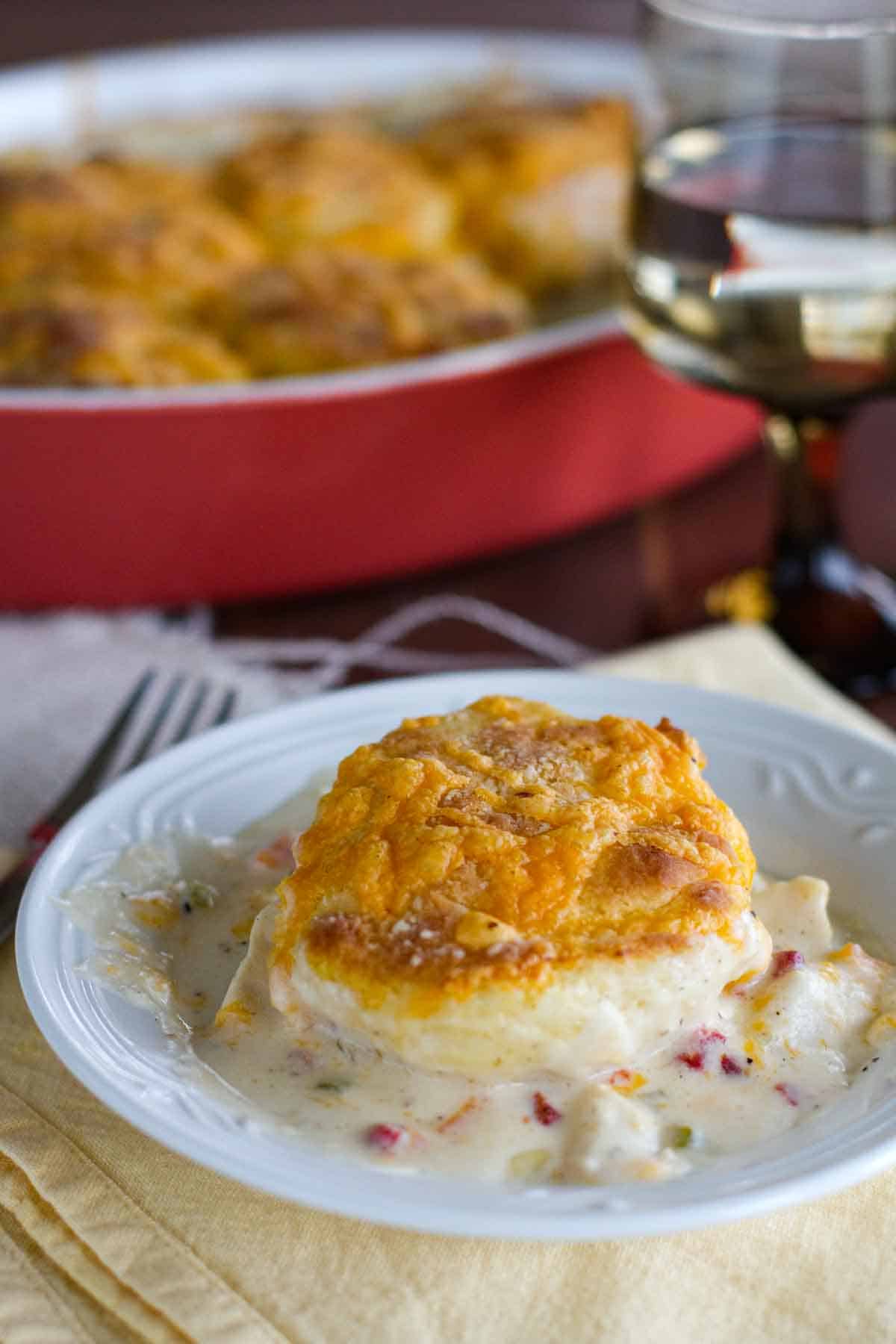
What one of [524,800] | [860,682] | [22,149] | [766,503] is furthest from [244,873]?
[22,149]

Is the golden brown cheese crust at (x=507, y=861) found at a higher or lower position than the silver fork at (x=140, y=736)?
higher

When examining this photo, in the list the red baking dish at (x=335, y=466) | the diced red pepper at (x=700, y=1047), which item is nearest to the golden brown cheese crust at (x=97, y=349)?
the red baking dish at (x=335, y=466)

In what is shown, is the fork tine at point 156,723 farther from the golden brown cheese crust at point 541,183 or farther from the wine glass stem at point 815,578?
the golden brown cheese crust at point 541,183

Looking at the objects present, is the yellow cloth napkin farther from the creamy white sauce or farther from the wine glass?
the wine glass

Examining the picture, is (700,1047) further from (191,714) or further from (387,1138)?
(191,714)

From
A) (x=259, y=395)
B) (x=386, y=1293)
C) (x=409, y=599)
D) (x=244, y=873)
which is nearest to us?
(x=386, y=1293)

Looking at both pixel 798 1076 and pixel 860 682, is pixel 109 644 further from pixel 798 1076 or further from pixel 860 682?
pixel 798 1076

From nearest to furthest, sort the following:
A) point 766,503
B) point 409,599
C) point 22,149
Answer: point 409,599 → point 766,503 → point 22,149

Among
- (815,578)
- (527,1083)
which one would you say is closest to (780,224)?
(815,578)
